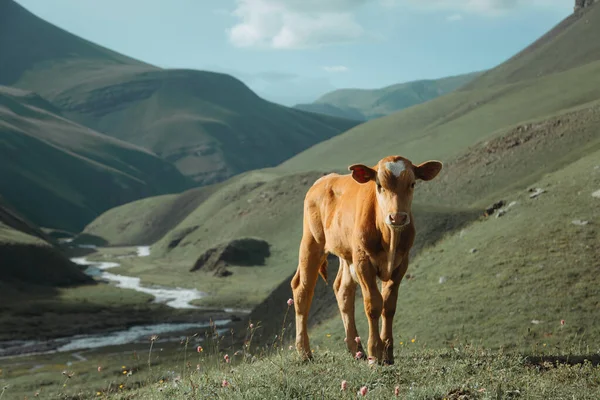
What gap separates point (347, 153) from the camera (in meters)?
167

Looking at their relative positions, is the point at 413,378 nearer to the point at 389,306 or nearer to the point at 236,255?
the point at 389,306

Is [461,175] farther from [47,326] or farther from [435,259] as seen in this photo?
[47,326]

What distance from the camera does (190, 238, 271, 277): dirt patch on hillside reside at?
96.2 metres

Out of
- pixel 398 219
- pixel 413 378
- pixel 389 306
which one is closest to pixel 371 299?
pixel 389 306

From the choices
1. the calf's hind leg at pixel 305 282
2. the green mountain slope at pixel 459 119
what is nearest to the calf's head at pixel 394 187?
the calf's hind leg at pixel 305 282

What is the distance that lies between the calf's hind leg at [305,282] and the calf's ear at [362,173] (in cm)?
244

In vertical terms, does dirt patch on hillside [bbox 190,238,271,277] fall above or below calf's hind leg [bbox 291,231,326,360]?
below

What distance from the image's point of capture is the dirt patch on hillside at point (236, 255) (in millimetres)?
96250

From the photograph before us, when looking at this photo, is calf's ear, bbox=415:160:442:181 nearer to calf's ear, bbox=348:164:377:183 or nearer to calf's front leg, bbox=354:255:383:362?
calf's ear, bbox=348:164:377:183

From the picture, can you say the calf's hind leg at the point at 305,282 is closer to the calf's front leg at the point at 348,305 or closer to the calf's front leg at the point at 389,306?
the calf's front leg at the point at 348,305

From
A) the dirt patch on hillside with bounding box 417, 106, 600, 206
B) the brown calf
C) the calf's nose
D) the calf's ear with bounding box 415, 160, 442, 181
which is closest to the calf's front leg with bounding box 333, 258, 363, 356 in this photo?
the brown calf

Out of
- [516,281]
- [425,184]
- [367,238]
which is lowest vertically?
[516,281]

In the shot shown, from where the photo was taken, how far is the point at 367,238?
10648 mm

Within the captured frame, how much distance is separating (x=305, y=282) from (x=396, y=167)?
11.5 feet
